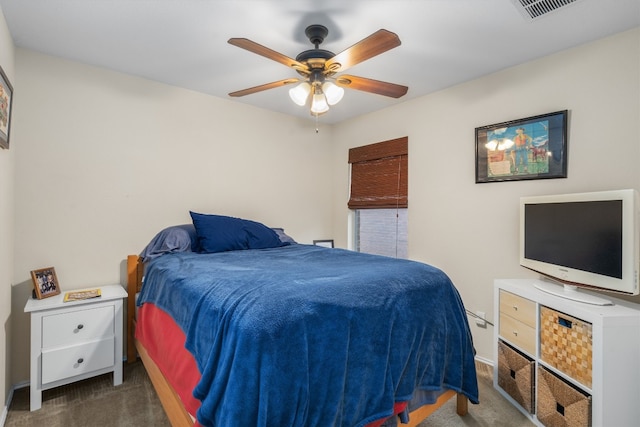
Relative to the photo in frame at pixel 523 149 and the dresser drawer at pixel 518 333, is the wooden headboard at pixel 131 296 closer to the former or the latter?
the dresser drawer at pixel 518 333

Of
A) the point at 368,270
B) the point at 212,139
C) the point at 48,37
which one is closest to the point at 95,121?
the point at 48,37

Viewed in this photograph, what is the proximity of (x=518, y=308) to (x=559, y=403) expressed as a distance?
53 centimetres

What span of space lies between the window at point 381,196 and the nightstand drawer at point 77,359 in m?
2.75

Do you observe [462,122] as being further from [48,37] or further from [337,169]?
[48,37]

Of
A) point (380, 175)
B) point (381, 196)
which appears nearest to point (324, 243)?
point (381, 196)

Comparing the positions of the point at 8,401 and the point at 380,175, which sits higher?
the point at 380,175

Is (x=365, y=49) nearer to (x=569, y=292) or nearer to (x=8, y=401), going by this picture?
(x=569, y=292)

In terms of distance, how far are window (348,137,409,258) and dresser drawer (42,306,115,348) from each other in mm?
2709

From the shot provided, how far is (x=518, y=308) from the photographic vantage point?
203 centimetres

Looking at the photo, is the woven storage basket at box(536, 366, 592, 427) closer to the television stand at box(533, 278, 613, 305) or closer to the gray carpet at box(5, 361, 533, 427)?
the gray carpet at box(5, 361, 533, 427)

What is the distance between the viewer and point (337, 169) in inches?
164

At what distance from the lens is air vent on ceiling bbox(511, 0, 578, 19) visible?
1684 millimetres

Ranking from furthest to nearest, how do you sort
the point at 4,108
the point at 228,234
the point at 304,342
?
1. the point at 228,234
2. the point at 4,108
3. the point at 304,342

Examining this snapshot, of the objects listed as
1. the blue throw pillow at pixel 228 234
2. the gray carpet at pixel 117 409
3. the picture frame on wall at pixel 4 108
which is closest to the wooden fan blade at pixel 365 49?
the blue throw pillow at pixel 228 234
